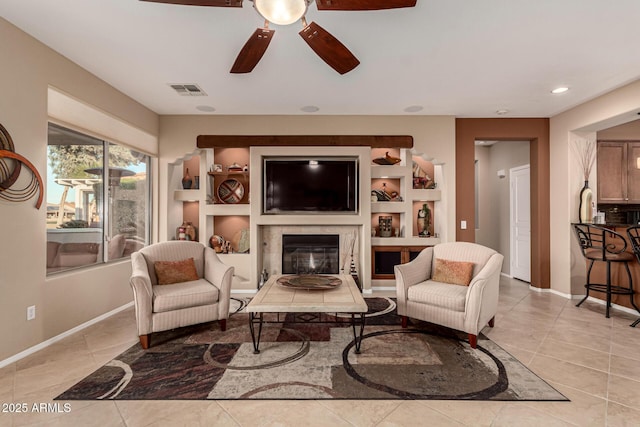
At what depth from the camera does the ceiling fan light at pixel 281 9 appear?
67.2 inches

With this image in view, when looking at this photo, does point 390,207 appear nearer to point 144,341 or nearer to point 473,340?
point 473,340

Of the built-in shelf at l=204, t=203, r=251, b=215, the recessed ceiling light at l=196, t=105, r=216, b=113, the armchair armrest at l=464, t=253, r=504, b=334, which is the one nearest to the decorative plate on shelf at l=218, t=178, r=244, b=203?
the built-in shelf at l=204, t=203, r=251, b=215

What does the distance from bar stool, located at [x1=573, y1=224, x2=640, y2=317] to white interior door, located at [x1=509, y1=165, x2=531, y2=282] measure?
1.23 meters

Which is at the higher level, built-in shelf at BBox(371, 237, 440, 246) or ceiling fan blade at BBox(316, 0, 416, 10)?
ceiling fan blade at BBox(316, 0, 416, 10)

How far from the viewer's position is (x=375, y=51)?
2926 millimetres

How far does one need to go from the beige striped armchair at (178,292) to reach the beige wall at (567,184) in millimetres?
4734

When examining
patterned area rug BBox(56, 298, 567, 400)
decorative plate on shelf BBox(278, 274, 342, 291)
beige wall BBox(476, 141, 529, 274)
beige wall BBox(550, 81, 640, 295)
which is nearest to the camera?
patterned area rug BBox(56, 298, 567, 400)

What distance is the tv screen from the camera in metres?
4.82

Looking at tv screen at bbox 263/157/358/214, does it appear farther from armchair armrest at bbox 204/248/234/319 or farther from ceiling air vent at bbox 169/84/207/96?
armchair armrest at bbox 204/248/234/319

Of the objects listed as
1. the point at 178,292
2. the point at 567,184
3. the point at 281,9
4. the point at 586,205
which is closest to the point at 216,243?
the point at 178,292

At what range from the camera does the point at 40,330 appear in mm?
2807

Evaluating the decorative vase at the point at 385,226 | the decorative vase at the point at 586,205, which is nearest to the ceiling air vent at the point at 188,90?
the decorative vase at the point at 385,226

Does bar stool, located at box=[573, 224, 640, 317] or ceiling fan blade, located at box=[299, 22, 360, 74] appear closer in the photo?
ceiling fan blade, located at box=[299, 22, 360, 74]

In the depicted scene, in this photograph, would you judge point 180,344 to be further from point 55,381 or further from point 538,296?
point 538,296
